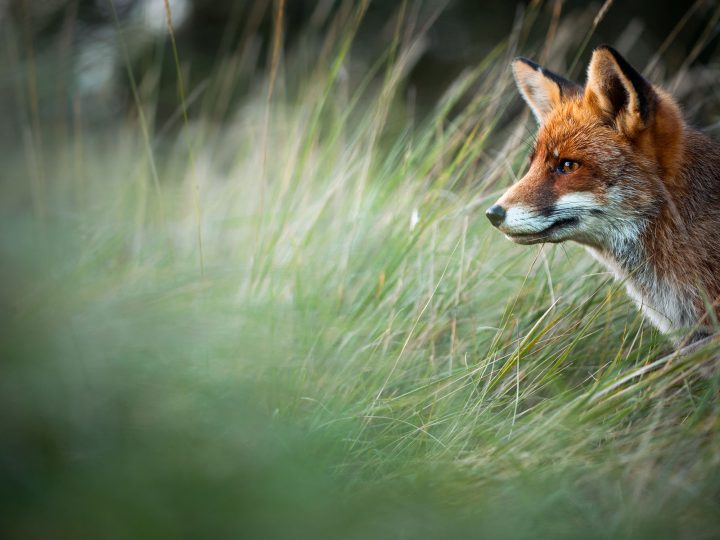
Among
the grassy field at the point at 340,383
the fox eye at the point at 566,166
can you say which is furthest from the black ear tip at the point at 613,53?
the grassy field at the point at 340,383

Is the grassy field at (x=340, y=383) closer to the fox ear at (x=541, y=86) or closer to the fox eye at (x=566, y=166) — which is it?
the fox ear at (x=541, y=86)

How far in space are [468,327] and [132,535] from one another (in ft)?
6.67

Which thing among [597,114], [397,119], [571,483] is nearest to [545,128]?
[597,114]

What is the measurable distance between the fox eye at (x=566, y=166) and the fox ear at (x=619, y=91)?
0.25 meters

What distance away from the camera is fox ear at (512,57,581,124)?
10.2ft

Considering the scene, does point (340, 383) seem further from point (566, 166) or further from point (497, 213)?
point (566, 166)

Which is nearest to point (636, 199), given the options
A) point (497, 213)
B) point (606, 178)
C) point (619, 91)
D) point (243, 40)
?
point (606, 178)

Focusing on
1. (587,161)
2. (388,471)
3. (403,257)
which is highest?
(587,161)

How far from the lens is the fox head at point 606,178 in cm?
269

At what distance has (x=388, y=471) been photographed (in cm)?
221

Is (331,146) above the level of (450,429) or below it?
above

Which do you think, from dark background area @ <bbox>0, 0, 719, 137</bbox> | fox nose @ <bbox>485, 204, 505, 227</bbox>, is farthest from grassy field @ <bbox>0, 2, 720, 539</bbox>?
dark background area @ <bbox>0, 0, 719, 137</bbox>

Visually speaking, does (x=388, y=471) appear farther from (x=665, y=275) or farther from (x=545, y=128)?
(x=545, y=128)

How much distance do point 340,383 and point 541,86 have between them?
186 centimetres
